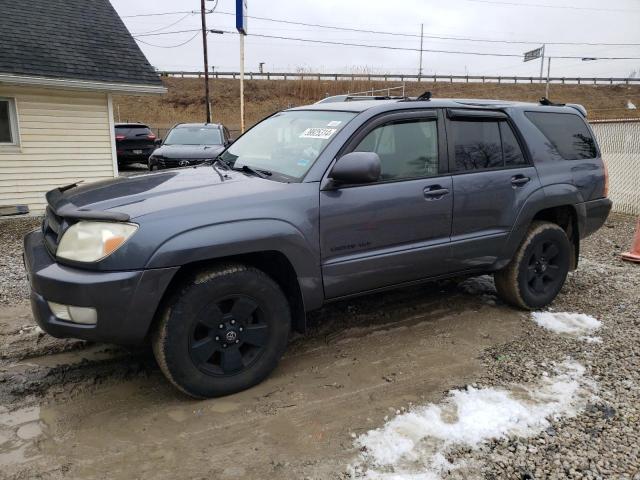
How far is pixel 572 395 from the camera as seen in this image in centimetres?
319

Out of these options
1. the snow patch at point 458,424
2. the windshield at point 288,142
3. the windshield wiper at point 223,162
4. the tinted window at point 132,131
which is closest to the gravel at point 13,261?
the windshield wiper at point 223,162

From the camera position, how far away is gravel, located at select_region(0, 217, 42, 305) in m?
4.94

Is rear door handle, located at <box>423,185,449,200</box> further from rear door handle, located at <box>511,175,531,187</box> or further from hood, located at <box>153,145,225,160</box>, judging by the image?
hood, located at <box>153,145,225,160</box>

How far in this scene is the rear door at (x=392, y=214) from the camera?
3332mm

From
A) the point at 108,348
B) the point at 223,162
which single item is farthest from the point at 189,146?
the point at 108,348

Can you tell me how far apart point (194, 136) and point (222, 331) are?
996 centimetres

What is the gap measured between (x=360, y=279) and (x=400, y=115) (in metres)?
1.26

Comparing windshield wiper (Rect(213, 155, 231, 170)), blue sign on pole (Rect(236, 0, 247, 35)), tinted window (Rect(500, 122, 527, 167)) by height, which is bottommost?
windshield wiper (Rect(213, 155, 231, 170))

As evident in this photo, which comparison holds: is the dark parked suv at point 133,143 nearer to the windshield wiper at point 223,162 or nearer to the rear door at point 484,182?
the windshield wiper at point 223,162

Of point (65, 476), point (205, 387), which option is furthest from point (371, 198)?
point (65, 476)

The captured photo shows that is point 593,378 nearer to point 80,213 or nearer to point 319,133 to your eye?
point 319,133

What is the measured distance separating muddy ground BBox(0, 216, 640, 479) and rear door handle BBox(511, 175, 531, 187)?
3.89 feet

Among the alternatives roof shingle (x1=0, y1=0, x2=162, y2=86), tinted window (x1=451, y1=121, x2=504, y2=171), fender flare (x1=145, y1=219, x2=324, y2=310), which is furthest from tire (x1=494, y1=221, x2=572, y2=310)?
roof shingle (x1=0, y1=0, x2=162, y2=86)

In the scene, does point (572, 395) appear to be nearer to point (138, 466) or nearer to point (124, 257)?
point (138, 466)
